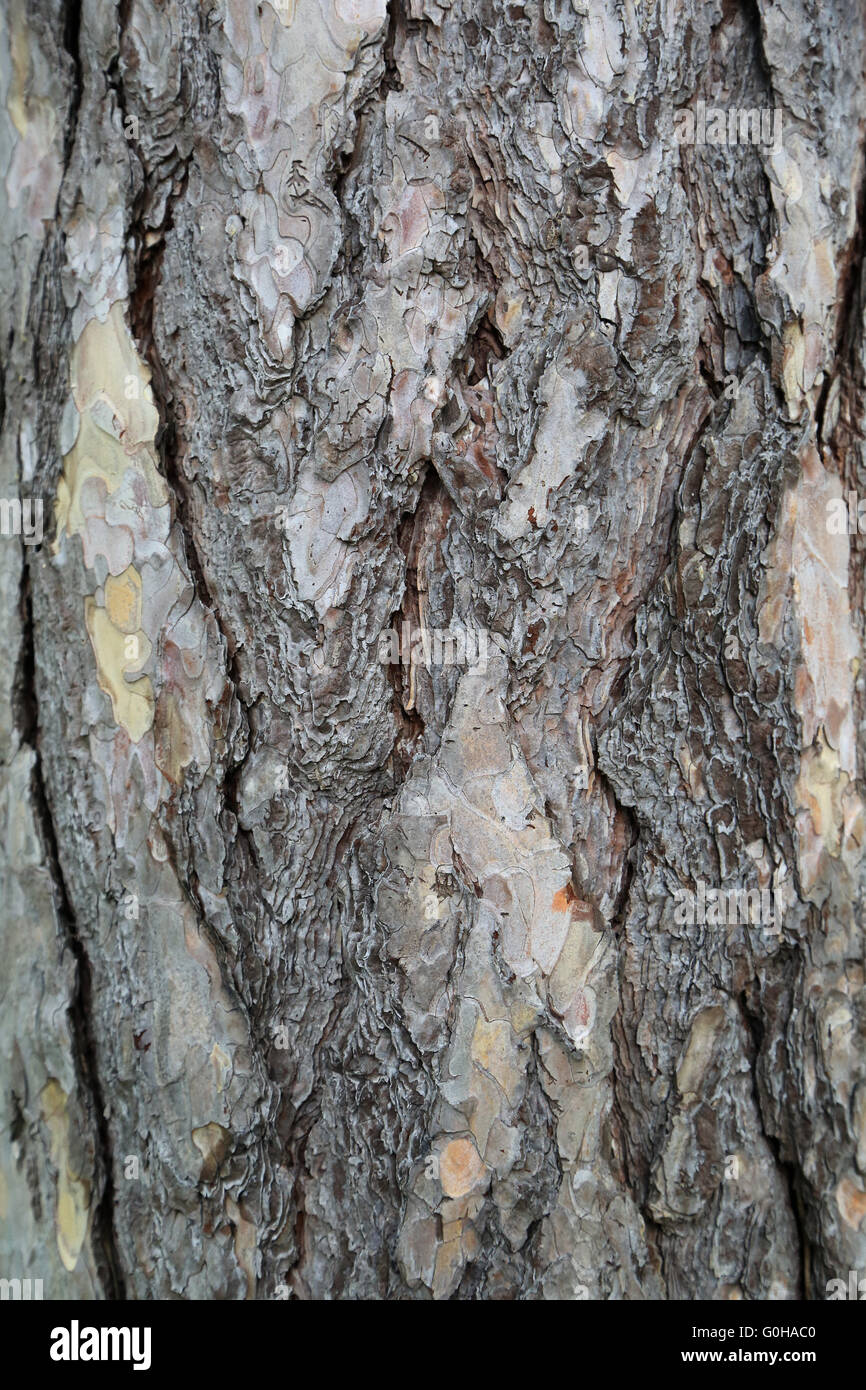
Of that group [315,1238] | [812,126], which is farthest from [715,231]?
[315,1238]

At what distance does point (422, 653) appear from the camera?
38.8 inches

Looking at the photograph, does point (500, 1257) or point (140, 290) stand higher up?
point (140, 290)

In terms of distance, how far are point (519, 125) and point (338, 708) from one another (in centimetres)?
64

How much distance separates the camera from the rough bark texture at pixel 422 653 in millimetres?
951

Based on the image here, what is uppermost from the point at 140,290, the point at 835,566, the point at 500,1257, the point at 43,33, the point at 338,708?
the point at 43,33

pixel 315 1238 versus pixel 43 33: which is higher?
pixel 43 33

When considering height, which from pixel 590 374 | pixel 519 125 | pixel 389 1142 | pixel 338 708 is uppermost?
pixel 519 125

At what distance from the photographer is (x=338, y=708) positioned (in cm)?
97

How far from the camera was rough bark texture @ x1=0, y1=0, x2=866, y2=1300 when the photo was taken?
95cm

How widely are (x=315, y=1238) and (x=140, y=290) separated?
1053 mm
